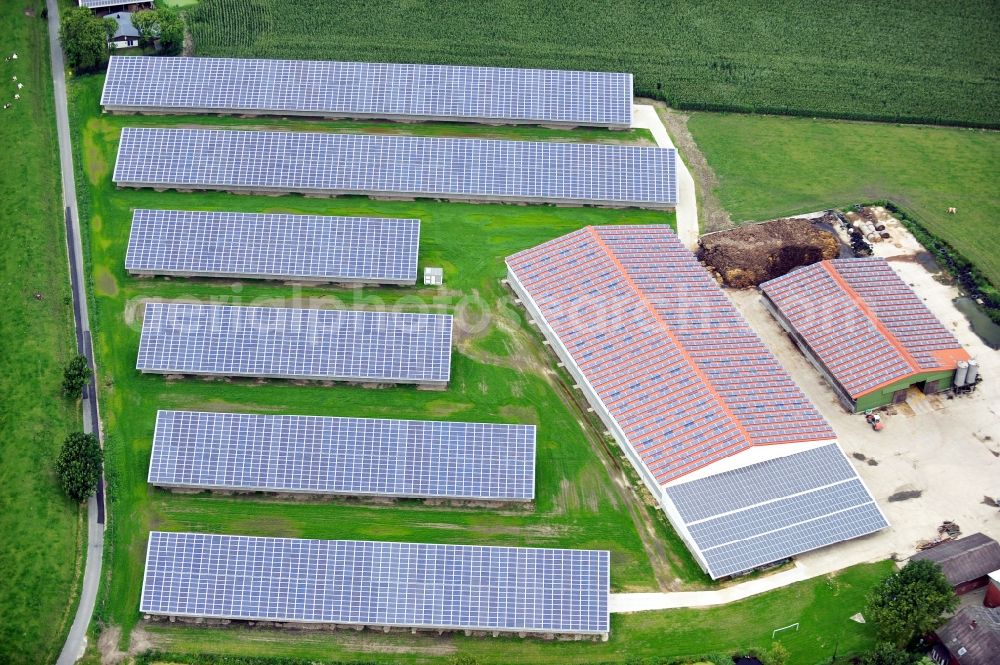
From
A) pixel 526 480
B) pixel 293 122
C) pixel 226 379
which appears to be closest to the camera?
pixel 526 480

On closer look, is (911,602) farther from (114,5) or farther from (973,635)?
(114,5)

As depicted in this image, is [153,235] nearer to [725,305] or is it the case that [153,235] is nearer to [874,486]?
[725,305]

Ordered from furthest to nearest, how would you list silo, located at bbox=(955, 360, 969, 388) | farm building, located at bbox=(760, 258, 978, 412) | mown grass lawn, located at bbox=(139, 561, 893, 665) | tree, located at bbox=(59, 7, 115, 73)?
tree, located at bbox=(59, 7, 115, 73)
silo, located at bbox=(955, 360, 969, 388)
farm building, located at bbox=(760, 258, 978, 412)
mown grass lawn, located at bbox=(139, 561, 893, 665)

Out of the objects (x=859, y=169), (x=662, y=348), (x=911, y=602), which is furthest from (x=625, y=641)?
(x=859, y=169)

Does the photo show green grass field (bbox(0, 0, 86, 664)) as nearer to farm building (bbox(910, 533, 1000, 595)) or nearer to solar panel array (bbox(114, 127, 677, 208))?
solar panel array (bbox(114, 127, 677, 208))

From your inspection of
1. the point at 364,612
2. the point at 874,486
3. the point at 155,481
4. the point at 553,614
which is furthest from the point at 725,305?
the point at 155,481

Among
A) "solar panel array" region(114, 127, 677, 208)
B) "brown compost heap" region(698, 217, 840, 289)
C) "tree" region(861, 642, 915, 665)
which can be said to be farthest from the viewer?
"solar panel array" region(114, 127, 677, 208)

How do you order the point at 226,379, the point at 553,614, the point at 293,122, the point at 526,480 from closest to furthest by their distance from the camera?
1. the point at 553,614
2. the point at 526,480
3. the point at 226,379
4. the point at 293,122

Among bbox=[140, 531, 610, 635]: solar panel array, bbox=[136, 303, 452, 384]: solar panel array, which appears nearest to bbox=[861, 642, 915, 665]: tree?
bbox=[140, 531, 610, 635]: solar panel array
